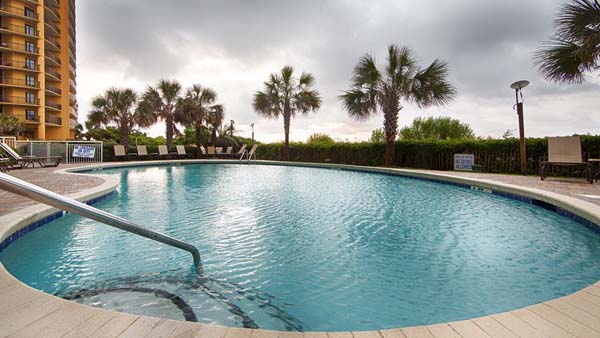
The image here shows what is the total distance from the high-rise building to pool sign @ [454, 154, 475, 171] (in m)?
40.3

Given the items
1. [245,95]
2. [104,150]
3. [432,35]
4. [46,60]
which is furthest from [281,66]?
[46,60]

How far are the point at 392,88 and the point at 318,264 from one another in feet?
44.6

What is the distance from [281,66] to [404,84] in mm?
9420

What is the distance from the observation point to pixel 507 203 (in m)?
6.60

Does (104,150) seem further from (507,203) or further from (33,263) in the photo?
(507,203)

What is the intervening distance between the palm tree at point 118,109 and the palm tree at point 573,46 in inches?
990

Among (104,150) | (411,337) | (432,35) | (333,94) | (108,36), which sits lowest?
(411,337)

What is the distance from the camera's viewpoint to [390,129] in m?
15.4

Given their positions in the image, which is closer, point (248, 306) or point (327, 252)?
point (248, 306)

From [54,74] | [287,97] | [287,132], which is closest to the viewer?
[287,97]

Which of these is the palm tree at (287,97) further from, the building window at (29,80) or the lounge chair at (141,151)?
the building window at (29,80)

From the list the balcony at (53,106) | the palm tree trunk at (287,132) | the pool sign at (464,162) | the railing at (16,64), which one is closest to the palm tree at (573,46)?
the pool sign at (464,162)

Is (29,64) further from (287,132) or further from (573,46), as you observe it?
(573,46)

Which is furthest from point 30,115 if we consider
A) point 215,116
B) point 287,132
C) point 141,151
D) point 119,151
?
point 287,132
